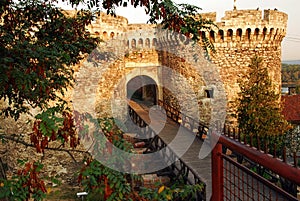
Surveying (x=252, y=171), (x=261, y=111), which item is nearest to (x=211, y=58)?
(x=261, y=111)

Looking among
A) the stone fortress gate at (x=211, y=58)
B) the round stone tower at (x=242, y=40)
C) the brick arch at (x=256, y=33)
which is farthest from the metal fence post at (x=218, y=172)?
the brick arch at (x=256, y=33)

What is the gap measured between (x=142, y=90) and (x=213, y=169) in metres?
18.5

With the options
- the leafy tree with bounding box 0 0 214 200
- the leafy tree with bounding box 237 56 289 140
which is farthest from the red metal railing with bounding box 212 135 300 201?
Answer: the leafy tree with bounding box 237 56 289 140

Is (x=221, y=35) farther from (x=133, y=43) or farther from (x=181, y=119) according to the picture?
(x=133, y=43)

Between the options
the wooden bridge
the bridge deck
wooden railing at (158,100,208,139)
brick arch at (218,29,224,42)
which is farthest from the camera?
brick arch at (218,29,224,42)

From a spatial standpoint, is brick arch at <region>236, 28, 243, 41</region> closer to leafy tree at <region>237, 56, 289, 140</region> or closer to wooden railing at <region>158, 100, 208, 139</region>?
leafy tree at <region>237, 56, 289, 140</region>

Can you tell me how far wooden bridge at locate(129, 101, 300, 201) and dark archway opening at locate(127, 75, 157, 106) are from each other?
118 inches

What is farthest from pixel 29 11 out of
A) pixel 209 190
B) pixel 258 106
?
pixel 258 106

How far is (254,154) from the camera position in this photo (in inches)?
75.4

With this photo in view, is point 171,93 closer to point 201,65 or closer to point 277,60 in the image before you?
point 201,65

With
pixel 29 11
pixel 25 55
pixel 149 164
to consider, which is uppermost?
pixel 29 11

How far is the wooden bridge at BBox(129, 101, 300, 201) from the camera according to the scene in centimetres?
216

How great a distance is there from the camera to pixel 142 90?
68.7 ft

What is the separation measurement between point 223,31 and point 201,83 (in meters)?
2.13
